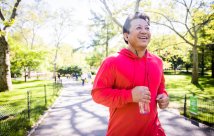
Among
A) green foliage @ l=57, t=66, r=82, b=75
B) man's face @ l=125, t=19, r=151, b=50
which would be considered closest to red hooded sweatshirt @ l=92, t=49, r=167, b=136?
man's face @ l=125, t=19, r=151, b=50

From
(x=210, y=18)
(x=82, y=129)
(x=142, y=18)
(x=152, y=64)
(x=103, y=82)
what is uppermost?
(x=210, y=18)

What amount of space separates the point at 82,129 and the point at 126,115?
7955 millimetres

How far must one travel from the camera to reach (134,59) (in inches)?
108

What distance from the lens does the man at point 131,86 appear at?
2486 mm

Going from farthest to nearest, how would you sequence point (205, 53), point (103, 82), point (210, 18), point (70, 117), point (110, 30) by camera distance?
point (110, 30)
point (205, 53)
point (210, 18)
point (70, 117)
point (103, 82)

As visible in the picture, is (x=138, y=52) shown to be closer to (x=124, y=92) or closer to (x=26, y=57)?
(x=124, y=92)

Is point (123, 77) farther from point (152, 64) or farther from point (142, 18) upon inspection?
point (142, 18)

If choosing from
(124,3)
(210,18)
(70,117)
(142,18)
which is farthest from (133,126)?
(210,18)

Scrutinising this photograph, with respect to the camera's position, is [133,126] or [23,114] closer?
[133,126]

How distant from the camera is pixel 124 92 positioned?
8.12 ft

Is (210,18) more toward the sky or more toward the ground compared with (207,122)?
more toward the sky

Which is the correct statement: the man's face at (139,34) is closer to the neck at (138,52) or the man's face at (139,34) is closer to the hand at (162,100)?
the neck at (138,52)

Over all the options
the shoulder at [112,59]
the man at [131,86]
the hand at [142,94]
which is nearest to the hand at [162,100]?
the man at [131,86]

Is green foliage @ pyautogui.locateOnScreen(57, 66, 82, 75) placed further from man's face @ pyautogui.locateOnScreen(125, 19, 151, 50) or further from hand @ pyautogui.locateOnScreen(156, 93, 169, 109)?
hand @ pyautogui.locateOnScreen(156, 93, 169, 109)
